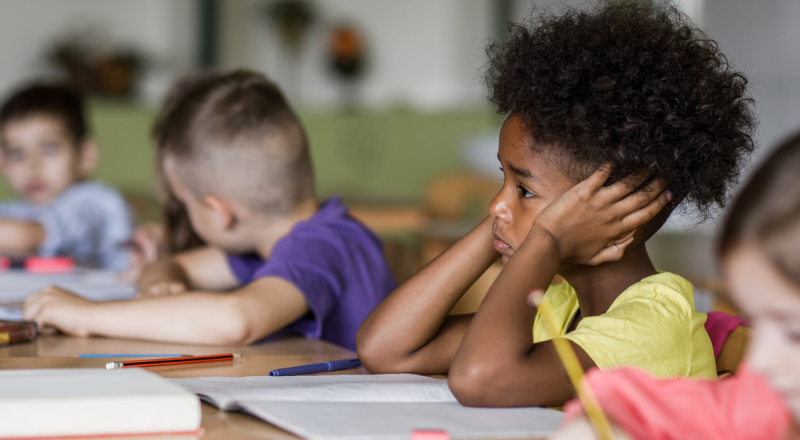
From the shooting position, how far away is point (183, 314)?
101 centimetres

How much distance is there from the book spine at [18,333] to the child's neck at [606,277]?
66 cm

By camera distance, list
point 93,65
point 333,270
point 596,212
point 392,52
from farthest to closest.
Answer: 1. point 392,52
2. point 93,65
3. point 333,270
4. point 596,212

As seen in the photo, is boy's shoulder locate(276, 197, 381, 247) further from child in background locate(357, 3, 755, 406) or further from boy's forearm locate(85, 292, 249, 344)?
child in background locate(357, 3, 755, 406)

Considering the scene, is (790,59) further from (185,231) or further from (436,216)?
(185,231)

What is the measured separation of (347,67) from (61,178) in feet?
12.3

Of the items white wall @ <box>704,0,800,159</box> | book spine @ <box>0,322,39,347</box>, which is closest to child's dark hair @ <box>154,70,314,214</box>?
book spine @ <box>0,322,39,347</box>

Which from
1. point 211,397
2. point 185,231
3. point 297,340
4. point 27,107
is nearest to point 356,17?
point 27,107

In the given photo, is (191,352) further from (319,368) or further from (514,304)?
(514,304)

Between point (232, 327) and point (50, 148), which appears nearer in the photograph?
point (232, 327)

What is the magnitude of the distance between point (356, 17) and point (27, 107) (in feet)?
13.2

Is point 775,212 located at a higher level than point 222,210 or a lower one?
higher

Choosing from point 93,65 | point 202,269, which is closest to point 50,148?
point 202,269

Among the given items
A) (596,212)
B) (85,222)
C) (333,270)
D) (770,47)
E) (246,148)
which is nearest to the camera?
(596,212)

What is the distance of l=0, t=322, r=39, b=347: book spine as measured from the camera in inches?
37.4
